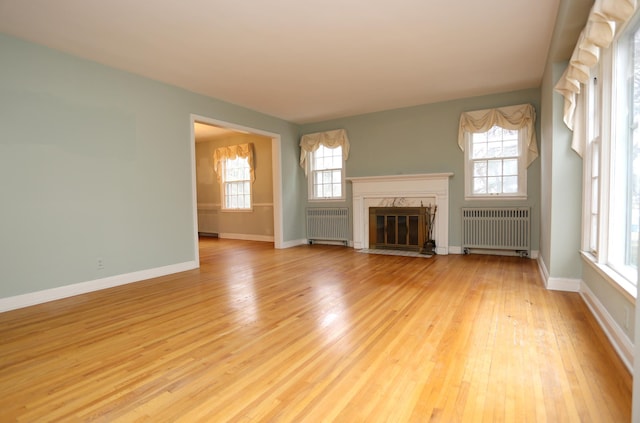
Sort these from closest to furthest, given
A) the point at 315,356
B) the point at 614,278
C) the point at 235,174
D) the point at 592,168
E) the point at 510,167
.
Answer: the point at 315,356
the point at 614,278
the point at 592,168
the point at 510,167
the point at 235,174

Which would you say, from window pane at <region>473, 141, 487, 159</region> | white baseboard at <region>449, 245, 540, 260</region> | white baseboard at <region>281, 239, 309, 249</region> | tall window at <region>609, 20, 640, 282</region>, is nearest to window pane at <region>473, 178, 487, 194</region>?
window pane at <region>473, 141, 487, 159</region>

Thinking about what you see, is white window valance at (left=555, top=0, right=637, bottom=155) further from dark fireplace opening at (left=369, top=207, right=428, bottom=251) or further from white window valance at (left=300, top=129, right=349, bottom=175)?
white window valance at (left=300, top=129, right=349, bottom=175)

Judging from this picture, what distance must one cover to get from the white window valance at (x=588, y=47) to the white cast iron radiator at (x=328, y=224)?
4.30 m

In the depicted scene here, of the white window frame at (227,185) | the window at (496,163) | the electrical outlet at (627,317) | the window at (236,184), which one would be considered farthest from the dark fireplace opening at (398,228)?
the electrical outlet at (627,317)

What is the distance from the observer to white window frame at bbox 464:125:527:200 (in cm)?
535

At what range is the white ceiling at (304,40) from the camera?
2.93 meters

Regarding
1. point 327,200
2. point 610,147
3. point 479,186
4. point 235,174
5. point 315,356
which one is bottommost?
point 315,356

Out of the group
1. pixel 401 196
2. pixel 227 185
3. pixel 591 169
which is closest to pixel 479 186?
pixel 401 196

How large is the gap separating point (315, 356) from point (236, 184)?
717 cm

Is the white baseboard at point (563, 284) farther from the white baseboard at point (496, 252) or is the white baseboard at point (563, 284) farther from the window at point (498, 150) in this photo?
the window at point (498, 150)

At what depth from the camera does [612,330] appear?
7.41 feet

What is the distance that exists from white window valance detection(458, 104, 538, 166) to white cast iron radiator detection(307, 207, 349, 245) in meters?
2.69

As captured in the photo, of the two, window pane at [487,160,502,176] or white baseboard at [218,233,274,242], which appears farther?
white baseboard at [218,233,274,242]

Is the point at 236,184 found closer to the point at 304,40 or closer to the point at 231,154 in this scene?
the point at 231,154
